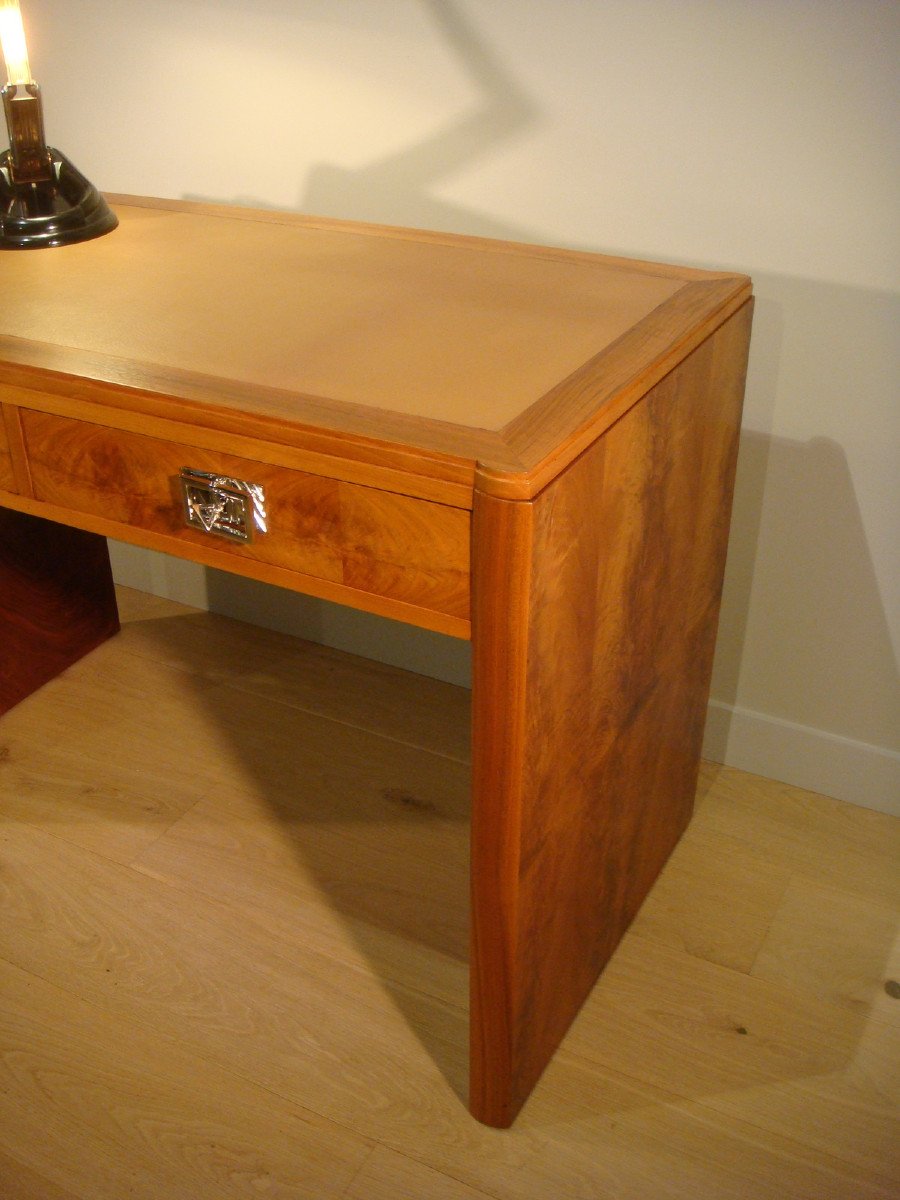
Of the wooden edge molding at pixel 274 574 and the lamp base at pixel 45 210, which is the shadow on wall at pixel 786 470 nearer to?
the lamp base at pixel 45 210

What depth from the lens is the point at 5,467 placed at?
1109 millimetres

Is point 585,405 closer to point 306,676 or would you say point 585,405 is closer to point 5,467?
point 5,467

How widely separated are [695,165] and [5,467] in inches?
30.4

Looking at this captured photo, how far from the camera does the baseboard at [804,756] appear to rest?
1.49 meters

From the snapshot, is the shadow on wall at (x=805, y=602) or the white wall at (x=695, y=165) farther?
the shadow on wall at (x=805, y=602)

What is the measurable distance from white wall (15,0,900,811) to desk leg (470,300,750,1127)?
0.17m

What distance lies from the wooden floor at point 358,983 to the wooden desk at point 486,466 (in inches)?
3.3

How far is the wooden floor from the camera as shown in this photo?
1089mm

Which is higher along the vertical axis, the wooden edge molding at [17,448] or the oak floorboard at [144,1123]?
the wooden edge molding at [17,448]

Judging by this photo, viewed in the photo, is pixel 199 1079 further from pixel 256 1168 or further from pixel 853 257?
pixel 853 257

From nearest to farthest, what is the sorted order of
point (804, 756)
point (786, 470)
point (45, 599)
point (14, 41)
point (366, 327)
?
1. point (366, 327)
2. point (14, 41)
3. point (786, 470)
4. point (804, 756)
5. point (45, 599)

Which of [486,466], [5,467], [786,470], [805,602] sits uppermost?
[486,466]

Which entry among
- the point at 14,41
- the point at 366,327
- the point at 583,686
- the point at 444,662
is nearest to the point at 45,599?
the point at 444,662

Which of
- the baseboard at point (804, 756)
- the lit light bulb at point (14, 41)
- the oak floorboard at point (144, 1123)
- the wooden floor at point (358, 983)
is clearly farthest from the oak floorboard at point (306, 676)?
the lit light bulb at point (14, 41)
